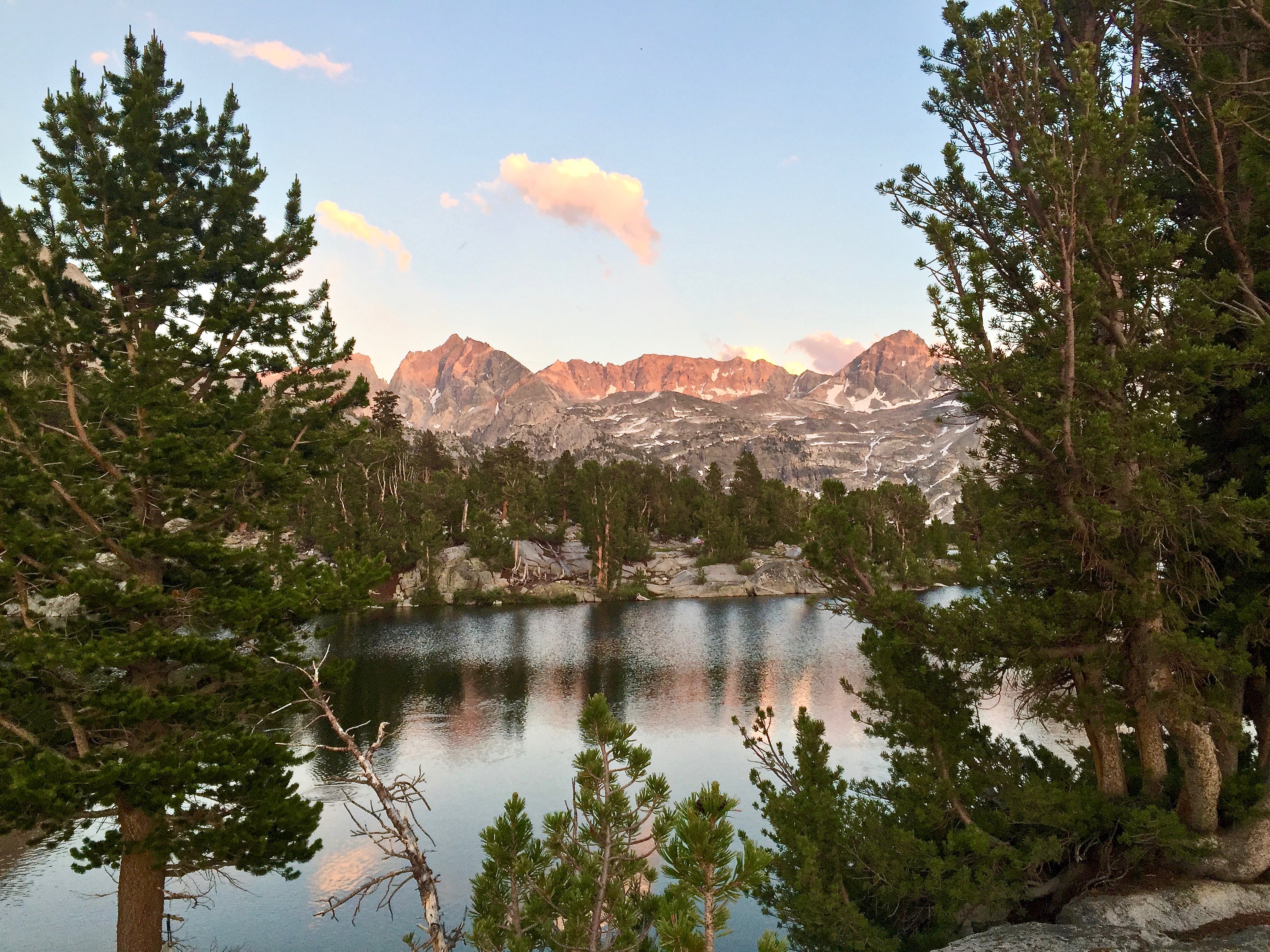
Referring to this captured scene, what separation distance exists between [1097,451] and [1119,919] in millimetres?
5940

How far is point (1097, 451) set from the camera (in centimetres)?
920

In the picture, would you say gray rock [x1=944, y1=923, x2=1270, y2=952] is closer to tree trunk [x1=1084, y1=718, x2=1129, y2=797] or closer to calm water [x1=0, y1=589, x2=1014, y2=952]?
tree trunk [x1=1084, y1=718, x2=1129, y2=797]

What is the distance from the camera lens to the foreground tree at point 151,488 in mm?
11406

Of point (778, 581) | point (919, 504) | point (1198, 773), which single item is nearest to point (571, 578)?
point (778, 581)

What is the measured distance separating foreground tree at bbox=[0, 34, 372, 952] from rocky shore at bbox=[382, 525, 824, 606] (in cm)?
5369

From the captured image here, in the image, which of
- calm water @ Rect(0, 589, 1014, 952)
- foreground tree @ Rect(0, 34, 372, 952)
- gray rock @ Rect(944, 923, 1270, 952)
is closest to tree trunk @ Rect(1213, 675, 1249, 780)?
gray rock @ Rect(944, 923, 1270, 952)

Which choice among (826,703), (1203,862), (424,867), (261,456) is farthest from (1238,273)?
(826,703)

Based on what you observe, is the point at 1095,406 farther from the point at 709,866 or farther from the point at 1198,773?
the point at 709,866

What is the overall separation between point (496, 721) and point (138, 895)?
20077 mm

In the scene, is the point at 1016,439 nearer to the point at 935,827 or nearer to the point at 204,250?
the point at 935,827

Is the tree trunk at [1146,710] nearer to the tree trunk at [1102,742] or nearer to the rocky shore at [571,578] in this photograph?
the tree trunk at [1102,742]

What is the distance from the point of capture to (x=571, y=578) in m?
73.5

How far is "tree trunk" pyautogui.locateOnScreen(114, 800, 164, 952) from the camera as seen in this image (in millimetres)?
11969

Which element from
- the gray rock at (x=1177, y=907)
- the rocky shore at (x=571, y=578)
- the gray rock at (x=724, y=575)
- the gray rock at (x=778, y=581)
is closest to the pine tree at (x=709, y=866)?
the gray rock at (x=1177, y=907)
